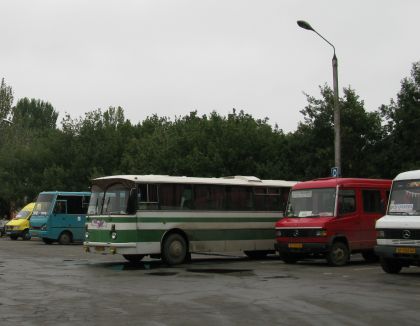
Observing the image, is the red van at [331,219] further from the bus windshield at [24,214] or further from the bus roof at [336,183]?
the bus windshield at [24,214]

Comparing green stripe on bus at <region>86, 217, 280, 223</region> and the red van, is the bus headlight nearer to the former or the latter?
the red van

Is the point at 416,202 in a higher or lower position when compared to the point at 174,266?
higher

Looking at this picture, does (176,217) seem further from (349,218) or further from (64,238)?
(64,238)

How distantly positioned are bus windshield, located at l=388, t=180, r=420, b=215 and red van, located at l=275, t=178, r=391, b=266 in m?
2.49

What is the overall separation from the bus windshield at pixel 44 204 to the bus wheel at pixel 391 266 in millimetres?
21045

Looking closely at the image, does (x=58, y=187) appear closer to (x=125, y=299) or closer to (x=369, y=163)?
(x=369, y=163)

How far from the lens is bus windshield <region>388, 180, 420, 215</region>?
53.5 feet

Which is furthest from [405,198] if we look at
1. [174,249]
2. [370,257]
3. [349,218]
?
[174,249]

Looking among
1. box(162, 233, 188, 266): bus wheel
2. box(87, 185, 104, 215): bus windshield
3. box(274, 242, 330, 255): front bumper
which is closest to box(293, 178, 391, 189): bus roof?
box(274, 242, 330, 255): front bumper

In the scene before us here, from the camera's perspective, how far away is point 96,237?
19.5 meters

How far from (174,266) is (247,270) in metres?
2.47

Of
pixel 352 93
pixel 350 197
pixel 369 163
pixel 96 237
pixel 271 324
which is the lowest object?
pixel 271 324

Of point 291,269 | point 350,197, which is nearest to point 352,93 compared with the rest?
point 350,197

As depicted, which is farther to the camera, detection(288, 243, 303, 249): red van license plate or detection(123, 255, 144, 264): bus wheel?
detection(123, 255, 144, 264): bus wheel
